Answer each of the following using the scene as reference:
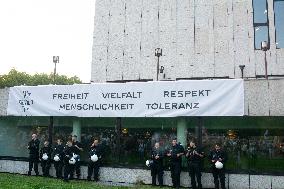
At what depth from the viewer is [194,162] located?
13.5 meters

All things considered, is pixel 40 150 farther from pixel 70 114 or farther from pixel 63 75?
pixel 63 75

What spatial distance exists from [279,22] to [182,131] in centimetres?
1685

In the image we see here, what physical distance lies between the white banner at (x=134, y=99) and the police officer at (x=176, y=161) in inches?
50.4

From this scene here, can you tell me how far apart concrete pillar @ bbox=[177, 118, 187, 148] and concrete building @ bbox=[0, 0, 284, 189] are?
0.04 m

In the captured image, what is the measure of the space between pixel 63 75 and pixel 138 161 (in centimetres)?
5696

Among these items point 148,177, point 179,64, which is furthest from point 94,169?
point 179,64

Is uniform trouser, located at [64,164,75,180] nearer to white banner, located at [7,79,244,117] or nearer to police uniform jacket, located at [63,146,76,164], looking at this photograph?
police uniform jacket, located at [63,146,76,164]

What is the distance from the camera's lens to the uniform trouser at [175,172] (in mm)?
13777

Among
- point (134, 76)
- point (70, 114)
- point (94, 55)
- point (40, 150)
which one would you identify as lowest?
point (40, 150)

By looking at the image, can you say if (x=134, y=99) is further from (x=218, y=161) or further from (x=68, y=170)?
(x=218, y=161)

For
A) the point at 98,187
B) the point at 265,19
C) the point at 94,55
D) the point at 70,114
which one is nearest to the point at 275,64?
the point at 265,19

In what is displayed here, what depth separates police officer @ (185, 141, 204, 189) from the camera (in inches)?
528

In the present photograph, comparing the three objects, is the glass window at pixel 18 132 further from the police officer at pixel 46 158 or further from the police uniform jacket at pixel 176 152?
the police uniform jacket at pixel 176 152

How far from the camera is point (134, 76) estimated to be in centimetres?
2992
